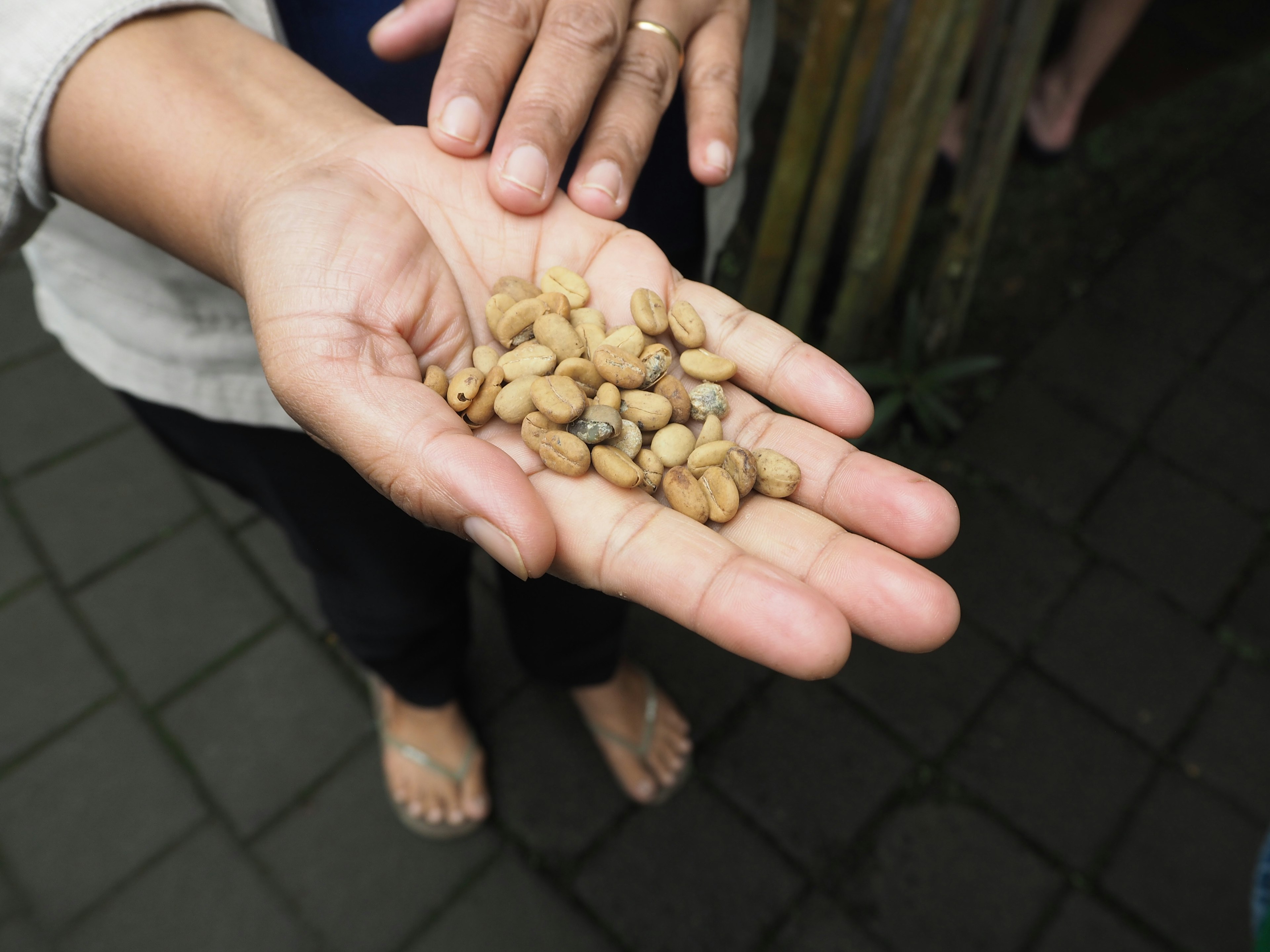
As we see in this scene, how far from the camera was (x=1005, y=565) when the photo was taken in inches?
110

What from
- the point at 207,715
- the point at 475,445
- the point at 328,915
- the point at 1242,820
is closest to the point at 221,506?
the point at 207,715

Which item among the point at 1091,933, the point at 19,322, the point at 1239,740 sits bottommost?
the point at 19,322

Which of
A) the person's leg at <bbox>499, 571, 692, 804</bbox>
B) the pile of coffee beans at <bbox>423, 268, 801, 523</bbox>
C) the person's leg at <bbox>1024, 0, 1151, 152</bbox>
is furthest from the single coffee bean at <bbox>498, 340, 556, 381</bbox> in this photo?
the person's leg at <bbox>1024, 0, 1151, 152</bbox>

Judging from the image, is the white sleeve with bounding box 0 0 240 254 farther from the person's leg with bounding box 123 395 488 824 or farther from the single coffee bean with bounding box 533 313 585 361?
the single coffee bean with bounding box 533 313 585 361

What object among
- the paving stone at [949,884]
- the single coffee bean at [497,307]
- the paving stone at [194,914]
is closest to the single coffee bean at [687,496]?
the single coffee bean at [497,307]

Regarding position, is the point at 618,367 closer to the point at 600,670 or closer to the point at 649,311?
the point at 649,311

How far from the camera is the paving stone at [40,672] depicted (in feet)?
8.18

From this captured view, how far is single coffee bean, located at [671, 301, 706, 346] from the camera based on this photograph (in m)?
1.50

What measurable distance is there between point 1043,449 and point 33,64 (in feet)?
9.92

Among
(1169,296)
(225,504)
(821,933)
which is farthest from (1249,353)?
(225,504)

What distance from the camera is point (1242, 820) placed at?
2354 millimetres

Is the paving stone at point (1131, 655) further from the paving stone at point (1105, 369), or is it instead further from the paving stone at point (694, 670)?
the paving stone at point (694, 670)

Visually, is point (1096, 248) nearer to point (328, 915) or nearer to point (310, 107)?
point (310, 107)

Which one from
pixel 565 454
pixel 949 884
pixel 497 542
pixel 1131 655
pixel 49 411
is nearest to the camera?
pixel 497 542
